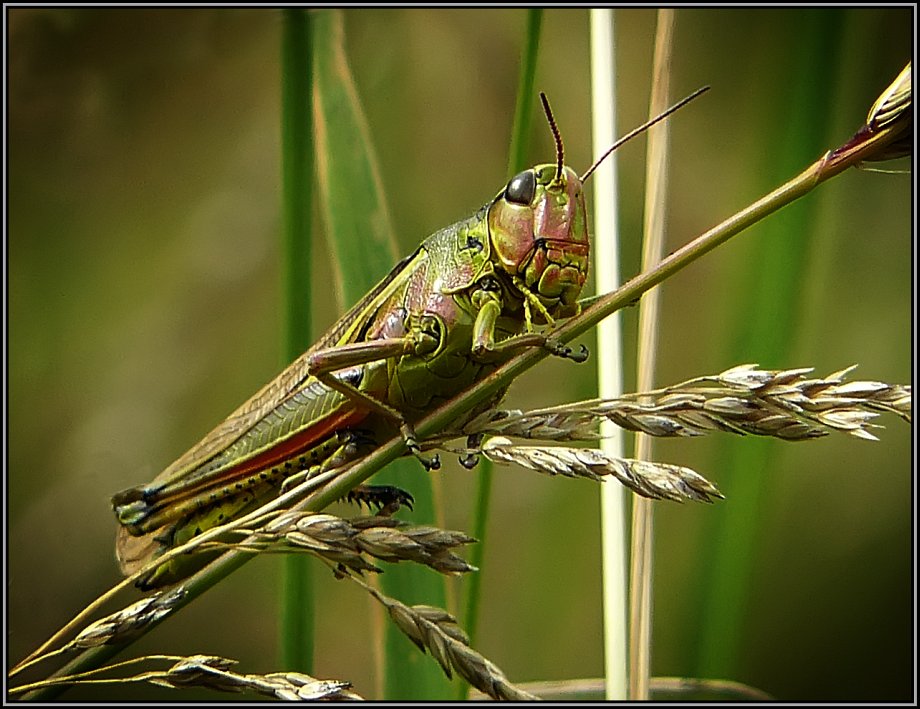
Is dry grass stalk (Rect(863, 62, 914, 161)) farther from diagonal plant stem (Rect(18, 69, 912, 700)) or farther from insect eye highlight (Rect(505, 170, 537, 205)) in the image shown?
insect eye highlight (Rect(505, 170, 537, 205))

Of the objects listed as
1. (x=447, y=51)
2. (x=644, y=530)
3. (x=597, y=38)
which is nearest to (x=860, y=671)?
(x=644, y=530)

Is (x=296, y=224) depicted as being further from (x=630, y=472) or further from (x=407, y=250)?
(x=407, y=250)

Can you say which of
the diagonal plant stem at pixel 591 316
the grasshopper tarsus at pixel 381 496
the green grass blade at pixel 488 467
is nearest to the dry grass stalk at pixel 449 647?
the diagonal plant stem at pixel 591 316

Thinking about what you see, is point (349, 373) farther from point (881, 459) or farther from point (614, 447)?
point (881, 459)

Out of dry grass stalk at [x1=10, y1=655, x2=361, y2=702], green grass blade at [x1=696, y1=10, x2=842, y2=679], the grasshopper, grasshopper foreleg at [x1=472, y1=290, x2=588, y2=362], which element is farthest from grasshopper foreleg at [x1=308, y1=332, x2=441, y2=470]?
green grass blade at [x1=696, y1=10, x2=842, y2=679]

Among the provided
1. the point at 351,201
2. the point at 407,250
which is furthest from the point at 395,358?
the point at 407,250
